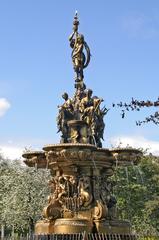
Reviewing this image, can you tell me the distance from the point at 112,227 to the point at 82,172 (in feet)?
7.19

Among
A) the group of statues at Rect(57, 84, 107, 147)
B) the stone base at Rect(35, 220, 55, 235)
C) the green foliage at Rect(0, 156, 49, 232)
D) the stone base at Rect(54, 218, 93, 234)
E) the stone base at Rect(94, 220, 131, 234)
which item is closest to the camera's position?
the stone base at Rect(54, 218, 93, 234)

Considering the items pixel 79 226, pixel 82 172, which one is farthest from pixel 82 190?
pixel 79 226

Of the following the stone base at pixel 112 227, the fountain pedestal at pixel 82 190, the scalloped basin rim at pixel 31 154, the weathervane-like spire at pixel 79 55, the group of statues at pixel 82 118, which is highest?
the weathervane-like spire at pixel 79 55

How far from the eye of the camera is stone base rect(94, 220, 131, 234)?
18953mm

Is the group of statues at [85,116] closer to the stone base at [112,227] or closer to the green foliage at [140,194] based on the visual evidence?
the stone base at [112,227]

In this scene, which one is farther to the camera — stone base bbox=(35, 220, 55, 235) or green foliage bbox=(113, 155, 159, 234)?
green foliage bbox=(113, 155, 159, 234)

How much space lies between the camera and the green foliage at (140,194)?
46850 mm

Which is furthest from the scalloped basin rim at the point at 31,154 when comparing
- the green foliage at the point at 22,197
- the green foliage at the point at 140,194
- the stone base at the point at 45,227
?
the green foliage at the point at 22,197

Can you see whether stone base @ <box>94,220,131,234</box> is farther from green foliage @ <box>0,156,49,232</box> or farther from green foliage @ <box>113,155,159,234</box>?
green foliage @ <box>0,156,49,232</box>

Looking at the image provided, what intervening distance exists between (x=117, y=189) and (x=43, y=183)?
6.53m

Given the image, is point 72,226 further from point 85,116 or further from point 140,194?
point 140,194

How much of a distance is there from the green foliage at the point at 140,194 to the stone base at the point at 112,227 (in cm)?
2377

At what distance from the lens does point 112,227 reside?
1925 centimetres

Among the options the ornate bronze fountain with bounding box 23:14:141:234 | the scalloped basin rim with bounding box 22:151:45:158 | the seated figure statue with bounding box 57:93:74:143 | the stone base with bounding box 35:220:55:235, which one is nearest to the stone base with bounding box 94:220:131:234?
the ornate bronze fountain with bounding box 23:14:141:234
